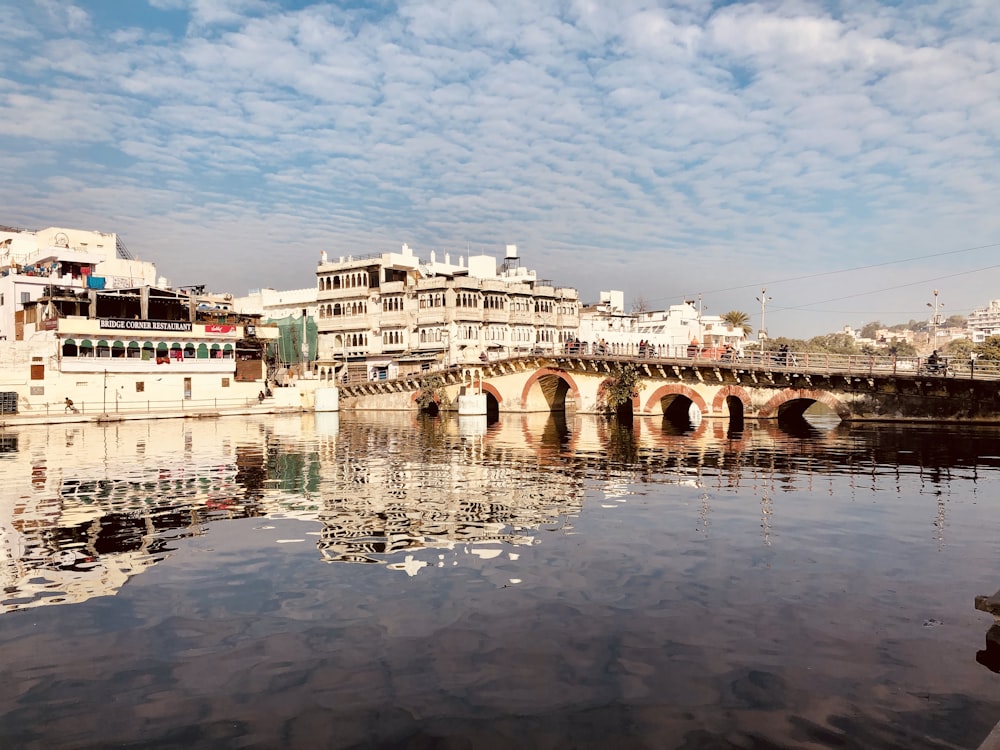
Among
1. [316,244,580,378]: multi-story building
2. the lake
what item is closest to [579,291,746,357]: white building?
[316,244,580,378]: multi-story building

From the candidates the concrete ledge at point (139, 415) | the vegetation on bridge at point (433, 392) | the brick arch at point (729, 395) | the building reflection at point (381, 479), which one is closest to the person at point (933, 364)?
the building reflection at point (381, 479)

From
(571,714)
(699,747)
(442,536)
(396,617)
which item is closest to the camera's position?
(699,747)

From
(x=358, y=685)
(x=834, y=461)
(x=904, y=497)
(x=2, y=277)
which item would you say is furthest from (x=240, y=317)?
(x=358, y=685)

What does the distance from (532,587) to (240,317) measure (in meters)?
79.8

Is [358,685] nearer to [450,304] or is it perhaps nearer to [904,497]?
[904,497]

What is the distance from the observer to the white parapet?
238 feet

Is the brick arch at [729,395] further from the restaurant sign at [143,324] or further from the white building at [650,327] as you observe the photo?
the restaurant sign at [143,324]

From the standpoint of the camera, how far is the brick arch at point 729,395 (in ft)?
200

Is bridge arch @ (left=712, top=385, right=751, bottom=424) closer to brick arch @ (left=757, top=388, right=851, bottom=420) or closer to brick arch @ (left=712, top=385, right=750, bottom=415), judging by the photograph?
brick arch @ (left=712, top=385, right=750, bottom=415)

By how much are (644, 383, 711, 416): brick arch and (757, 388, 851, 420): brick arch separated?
507cm

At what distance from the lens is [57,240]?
88625 mm

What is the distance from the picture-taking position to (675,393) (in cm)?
6456

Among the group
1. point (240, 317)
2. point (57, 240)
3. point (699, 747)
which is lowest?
point (699, 747)

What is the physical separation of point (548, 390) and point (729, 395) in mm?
21406
